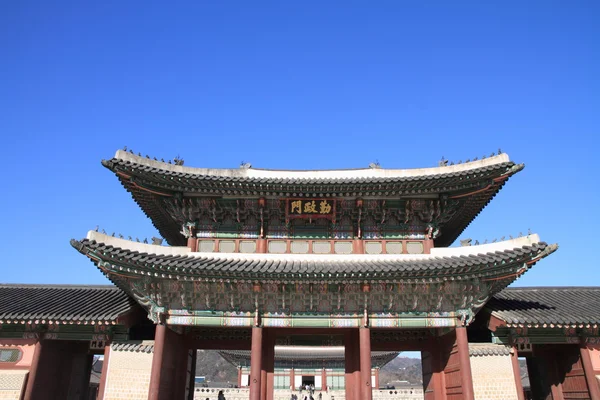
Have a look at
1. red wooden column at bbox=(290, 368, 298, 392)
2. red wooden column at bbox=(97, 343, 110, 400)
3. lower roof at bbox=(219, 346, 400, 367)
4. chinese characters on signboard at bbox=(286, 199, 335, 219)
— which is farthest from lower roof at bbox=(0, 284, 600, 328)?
red wooden column at bbox=(290, 368, 298, 392)

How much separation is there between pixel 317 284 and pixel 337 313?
1.50 metres

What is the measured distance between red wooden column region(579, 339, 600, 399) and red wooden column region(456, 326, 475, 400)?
15.4ft

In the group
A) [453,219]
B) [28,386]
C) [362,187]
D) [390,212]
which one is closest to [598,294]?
[453,219]

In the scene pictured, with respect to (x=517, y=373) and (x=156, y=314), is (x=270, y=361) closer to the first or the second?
(x=156, y=314)

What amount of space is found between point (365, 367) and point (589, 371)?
28.0 feet

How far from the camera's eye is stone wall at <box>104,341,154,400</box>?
15898 millimetres

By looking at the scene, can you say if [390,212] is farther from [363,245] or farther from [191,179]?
[191,179]

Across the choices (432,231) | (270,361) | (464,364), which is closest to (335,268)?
(270,361)

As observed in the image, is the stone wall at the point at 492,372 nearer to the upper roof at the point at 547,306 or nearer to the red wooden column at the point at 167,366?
the upper roof at the point at 547,306

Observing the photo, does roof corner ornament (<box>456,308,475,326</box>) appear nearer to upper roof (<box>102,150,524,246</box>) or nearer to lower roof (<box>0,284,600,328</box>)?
lower roof (<box>0,284,600,328</box>)

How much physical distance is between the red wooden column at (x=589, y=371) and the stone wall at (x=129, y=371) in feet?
52.9

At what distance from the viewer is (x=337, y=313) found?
1684 cm

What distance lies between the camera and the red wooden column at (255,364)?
618 inches

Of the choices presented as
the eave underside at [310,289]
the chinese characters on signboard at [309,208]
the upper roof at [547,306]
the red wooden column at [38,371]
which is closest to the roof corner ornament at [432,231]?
the eave underside at [310,289]
